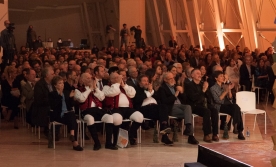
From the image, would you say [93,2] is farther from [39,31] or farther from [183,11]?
[183,11]

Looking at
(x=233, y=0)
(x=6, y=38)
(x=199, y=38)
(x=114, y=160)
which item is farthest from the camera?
(x=199, y=38)

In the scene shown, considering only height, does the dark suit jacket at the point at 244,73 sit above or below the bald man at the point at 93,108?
above

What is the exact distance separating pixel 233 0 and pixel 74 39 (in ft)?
54.5

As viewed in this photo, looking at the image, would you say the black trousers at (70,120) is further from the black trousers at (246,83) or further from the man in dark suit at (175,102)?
the black trousers at (246,83)

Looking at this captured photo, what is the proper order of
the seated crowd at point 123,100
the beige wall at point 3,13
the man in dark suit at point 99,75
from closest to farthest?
1. the seated crowd at point 123,100
2. the man in dark suit at point 99,75
3. the beige wall at point 3,13

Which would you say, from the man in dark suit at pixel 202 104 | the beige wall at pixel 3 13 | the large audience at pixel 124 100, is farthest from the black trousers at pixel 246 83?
the beige wall at pixel 3 13

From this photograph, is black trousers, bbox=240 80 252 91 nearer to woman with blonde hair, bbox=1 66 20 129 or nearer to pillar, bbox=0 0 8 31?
woman with blonde hair, bbox=1 66 20 129

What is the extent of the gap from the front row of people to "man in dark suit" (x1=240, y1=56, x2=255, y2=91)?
166 inches

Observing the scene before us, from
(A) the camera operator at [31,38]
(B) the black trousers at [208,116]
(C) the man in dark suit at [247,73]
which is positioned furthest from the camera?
(A) the camera operator at [31,38]

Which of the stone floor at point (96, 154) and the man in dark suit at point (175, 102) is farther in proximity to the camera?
the man in dark suit at point (175, 102)

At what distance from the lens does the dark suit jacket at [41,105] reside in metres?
9.26

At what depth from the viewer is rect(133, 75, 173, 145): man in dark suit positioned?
30.1 feet

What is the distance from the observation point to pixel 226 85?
986 cm

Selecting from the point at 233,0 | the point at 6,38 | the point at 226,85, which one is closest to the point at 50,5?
the point at 233,0
